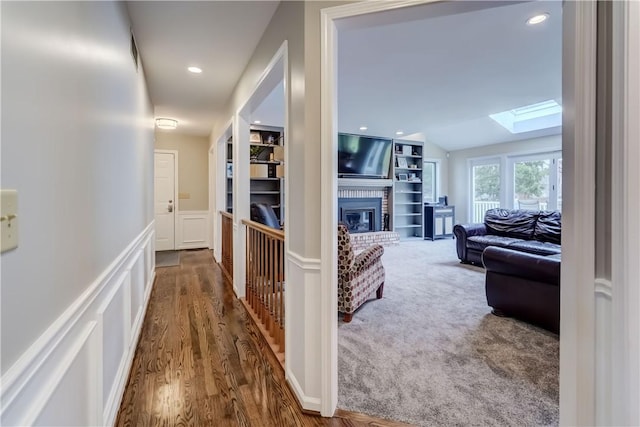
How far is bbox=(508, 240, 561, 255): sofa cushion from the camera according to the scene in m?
3.87

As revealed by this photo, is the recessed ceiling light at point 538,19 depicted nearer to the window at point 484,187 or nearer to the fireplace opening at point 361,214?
the fireplace opening at point 361,214

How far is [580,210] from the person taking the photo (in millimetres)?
1147

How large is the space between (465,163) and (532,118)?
86.0 inches

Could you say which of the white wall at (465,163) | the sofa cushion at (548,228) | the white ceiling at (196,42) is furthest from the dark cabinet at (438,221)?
the white ceiling at (196,42)

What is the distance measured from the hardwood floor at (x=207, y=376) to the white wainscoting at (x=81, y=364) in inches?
6.4

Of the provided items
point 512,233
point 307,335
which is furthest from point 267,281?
point 512,233

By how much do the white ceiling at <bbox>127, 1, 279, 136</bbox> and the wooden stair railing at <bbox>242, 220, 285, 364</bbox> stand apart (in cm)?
162

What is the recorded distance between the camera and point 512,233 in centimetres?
489

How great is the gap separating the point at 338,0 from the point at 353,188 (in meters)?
5.67

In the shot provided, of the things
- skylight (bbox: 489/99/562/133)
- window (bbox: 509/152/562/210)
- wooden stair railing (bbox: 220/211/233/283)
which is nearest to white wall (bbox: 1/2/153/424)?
wooden stair railing (bbox: 220/211/233/283)

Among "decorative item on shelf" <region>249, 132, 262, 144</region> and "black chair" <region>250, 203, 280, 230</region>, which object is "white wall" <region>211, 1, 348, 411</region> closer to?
"black chair" <region>250, 203, 280, 230</region>

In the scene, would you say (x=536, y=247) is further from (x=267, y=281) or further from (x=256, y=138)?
(x=256, y=138)

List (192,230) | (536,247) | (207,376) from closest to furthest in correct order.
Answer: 1. (207,376)
2. (536,247)
3. (192,230)

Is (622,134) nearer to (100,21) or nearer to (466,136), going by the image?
(100,21)
